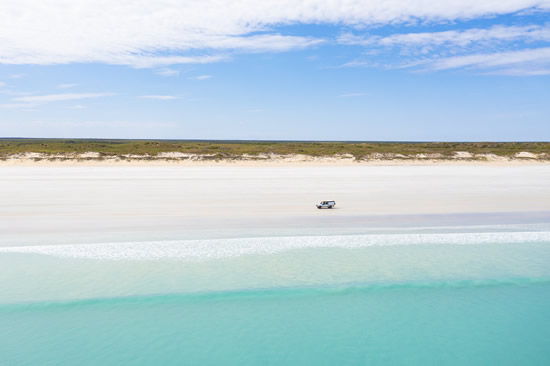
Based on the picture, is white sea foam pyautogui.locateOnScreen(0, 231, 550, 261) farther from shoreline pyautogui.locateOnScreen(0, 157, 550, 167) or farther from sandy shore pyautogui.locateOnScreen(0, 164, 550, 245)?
shoreline pyautogui.locateOnScreen(0, 157, 550, 167)

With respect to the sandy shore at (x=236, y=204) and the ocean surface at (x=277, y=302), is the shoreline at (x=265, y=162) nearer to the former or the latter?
the sandy shore at (x=236, y=204)

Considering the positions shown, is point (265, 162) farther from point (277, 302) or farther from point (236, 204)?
point (277, 302)

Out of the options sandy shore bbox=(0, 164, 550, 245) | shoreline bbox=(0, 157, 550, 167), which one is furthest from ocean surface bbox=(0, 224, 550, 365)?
shoreline bbox=(0, 157, 550, 167)

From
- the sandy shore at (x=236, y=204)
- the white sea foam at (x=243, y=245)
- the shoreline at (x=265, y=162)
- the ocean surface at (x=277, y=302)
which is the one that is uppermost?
the shoreline at (x=265, y=162)

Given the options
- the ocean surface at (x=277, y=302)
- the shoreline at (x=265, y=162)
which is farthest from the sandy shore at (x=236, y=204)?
the shoreline at (x=265, y=162)

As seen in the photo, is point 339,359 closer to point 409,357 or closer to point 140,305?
point 409,357

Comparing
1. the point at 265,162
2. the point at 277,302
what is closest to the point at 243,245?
the point at 277,302
